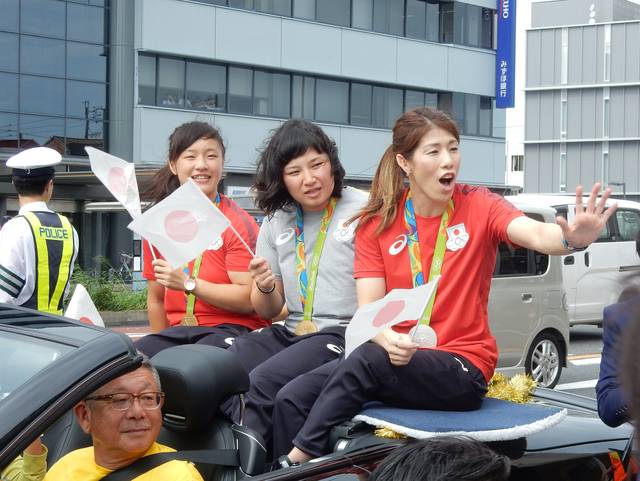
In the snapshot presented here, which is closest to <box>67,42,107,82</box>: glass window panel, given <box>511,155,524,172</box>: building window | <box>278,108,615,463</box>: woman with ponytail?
<box>278,108,615,463</box>: woman with ponytail

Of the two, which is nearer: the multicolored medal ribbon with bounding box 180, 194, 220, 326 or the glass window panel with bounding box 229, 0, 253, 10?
the multicolored medal ribbon with bounding box 180, 194, 220, 326

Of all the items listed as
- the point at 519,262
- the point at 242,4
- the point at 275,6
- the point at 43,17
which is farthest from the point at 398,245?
the point at 275,6

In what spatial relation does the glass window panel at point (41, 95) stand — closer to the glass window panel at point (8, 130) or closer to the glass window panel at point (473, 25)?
the glass window panel at point (8, 130)

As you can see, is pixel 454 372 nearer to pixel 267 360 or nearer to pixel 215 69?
pixel 267 360

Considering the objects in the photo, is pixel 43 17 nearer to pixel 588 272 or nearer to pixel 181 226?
pixel 588 272

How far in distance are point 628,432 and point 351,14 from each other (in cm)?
3419

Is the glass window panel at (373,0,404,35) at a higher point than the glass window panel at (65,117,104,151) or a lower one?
higher

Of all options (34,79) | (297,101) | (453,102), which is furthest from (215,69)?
(453,102)

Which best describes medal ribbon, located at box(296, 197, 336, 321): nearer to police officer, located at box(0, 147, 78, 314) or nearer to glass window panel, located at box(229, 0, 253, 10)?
police officer, located at box(0, 147, 78, 314)

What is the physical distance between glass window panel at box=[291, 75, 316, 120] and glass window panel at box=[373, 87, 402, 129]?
2863 mm

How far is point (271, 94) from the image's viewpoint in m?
34.8

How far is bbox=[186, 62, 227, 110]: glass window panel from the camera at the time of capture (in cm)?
3256

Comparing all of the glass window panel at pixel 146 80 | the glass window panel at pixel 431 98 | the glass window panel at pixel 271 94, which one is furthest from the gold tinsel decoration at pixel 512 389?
the glass window panel at pixel 431 98

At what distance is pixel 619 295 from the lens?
1.49 metres
